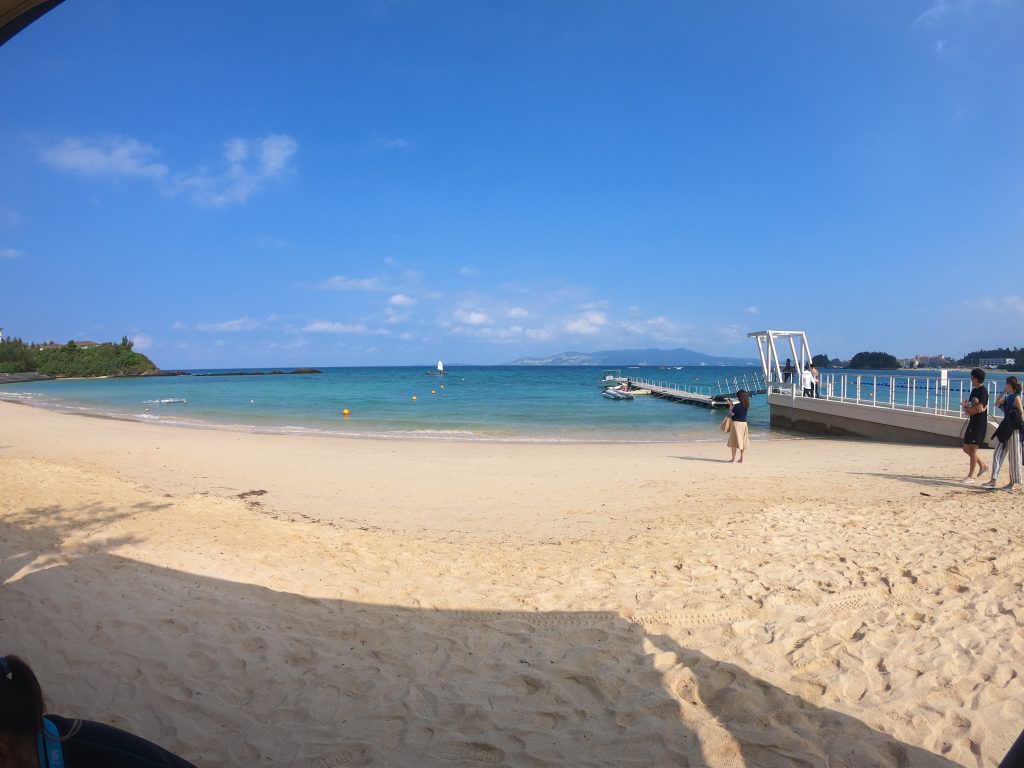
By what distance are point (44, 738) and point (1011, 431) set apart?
11635 mm

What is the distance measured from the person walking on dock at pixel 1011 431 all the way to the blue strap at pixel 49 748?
445 inches

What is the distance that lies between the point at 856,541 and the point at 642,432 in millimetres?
17867

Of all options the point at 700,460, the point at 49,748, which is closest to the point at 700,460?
the point at 700,460

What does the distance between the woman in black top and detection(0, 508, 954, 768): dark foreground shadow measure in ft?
4.76

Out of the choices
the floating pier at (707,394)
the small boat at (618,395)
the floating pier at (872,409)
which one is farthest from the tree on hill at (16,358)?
the floating pier at (872,409)

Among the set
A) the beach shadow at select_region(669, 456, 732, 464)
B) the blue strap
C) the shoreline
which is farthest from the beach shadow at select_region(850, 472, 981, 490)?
the blue strap

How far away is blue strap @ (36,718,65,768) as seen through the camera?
1.65 meters

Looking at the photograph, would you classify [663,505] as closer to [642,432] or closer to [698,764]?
[698,764]

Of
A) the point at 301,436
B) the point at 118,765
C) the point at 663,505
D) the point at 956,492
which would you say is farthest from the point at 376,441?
the point at 118,765

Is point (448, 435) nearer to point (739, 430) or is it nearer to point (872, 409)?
point (739, 430)

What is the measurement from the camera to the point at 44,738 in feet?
5.51

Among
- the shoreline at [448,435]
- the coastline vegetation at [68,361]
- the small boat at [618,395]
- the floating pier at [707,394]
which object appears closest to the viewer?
the shoreline at [448,435]

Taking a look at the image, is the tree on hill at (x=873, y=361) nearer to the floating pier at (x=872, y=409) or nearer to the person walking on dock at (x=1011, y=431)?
the floating pier at (x=872, y=409)

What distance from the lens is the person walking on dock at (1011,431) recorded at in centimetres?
906
